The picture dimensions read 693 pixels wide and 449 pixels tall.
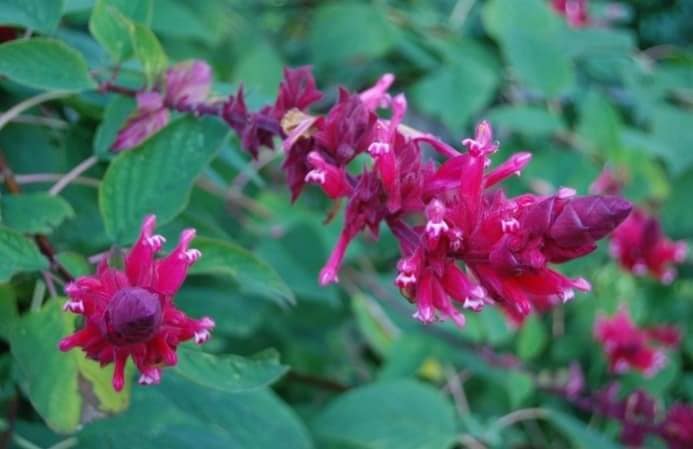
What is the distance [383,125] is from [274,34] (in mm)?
1766

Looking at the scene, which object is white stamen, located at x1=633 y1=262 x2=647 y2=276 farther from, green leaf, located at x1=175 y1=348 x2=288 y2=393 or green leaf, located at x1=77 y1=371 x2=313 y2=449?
green leaf, located at x1=175 y1=348 x2=288 y2=393

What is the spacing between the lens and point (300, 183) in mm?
863

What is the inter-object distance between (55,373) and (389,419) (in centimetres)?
78

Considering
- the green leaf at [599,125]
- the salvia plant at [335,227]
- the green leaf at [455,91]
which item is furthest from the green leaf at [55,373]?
the green leaf at [599,125]

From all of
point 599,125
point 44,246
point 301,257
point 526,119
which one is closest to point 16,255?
point 44,246

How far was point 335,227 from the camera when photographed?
1.75 meters

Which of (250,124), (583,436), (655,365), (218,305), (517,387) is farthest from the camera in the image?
(655,365)

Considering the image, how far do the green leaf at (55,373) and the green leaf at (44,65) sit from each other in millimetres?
194

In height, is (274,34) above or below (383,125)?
below

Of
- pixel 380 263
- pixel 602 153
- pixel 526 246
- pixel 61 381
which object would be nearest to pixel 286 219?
pixel 380 263

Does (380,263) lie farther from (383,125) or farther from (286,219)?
(383,125)

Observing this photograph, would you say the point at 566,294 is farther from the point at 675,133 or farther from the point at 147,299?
the point at 675,133

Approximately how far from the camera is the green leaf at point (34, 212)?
89cm

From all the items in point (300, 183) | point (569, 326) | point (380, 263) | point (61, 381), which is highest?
point (300, 183)
